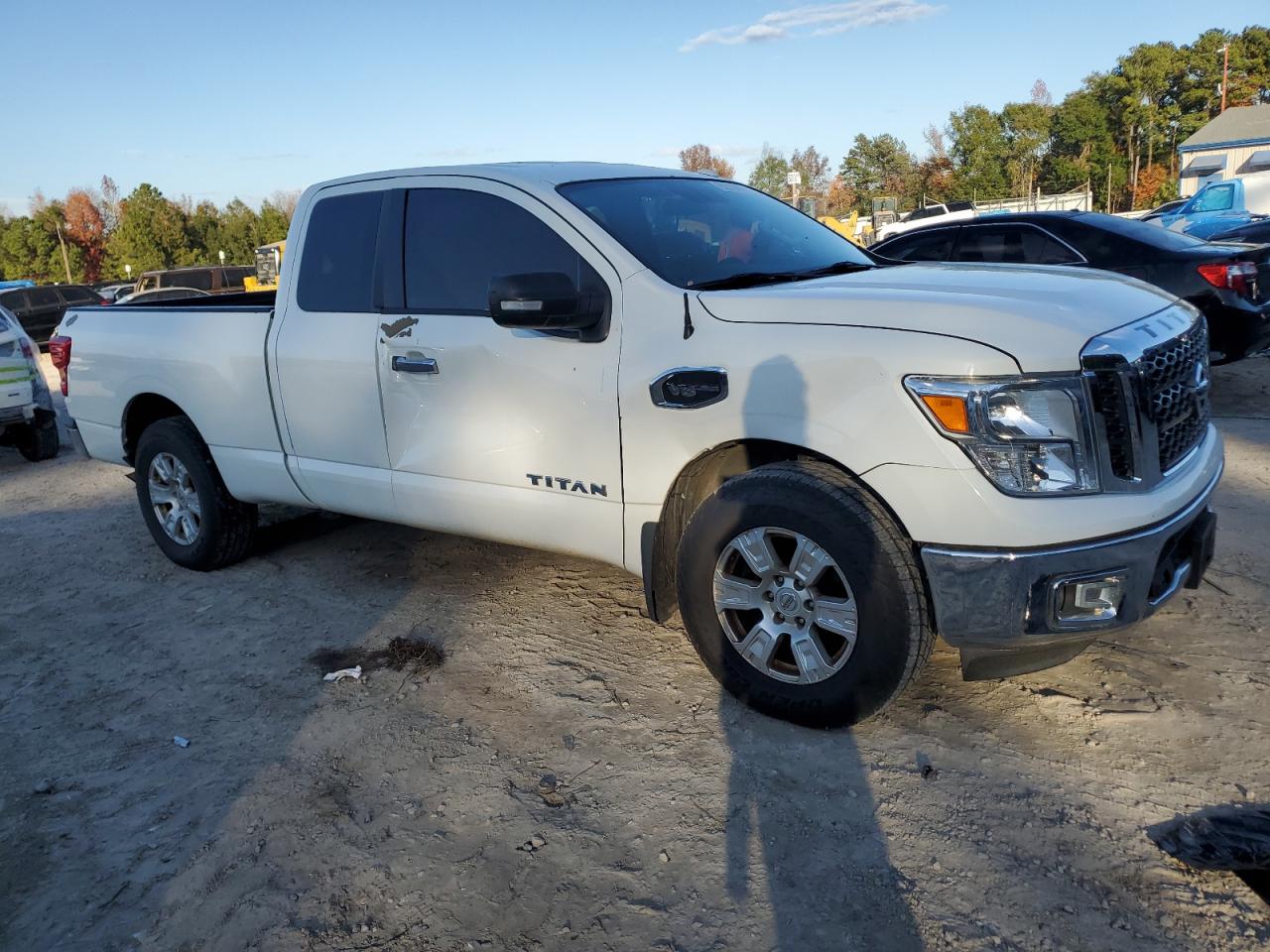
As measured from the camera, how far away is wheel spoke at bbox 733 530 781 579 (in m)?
3.21

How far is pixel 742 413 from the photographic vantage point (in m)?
3.22

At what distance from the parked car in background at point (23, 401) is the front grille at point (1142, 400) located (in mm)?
9220

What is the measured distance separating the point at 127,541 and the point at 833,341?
16.7 ft

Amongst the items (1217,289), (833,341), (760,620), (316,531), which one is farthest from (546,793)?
(1217,289)

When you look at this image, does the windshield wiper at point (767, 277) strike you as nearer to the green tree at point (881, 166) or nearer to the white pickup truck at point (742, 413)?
the white pickup truck at point (742, 413)

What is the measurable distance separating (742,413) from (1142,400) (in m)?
1.20

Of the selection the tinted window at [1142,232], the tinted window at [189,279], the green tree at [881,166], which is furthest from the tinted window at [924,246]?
the green tree at [881,166]

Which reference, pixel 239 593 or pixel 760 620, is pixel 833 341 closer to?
pixel 760 620

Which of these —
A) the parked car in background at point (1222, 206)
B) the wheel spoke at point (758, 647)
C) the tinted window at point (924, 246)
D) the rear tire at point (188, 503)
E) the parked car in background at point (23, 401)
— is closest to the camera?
the wheel spoke at point (758, 647)

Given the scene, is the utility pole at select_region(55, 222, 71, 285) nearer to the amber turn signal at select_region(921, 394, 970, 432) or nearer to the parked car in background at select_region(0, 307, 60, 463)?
the parked car in background at select_region(0, 307, 60, 463)

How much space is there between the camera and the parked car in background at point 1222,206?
65.0 feet

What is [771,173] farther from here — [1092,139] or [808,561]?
[808,561]

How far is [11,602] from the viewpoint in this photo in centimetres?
517

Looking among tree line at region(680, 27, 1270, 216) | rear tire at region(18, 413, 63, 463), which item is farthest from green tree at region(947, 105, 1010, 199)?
rear tire at region(18, 413, 63, 463)
